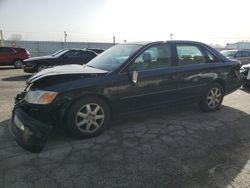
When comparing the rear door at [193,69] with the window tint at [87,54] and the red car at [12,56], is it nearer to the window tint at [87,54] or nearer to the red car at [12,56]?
the window tint at [87,54]

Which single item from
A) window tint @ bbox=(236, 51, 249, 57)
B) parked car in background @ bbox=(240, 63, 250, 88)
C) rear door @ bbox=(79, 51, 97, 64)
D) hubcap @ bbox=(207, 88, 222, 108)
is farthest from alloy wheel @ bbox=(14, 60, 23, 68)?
window tint @ bbox=(236, 51, 249, 57)

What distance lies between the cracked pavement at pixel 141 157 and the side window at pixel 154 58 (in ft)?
3.71

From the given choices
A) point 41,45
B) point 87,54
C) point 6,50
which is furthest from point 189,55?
point 41,45

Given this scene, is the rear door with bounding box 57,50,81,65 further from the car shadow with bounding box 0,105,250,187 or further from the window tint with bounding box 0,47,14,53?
the car shadow with bounding box 0,105,250,187

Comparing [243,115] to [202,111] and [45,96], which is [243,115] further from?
[45,96]

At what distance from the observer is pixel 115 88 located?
404cm

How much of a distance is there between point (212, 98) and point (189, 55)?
47.7 inches

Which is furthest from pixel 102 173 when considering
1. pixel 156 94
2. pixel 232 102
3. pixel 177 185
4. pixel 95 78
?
pixel 232 102

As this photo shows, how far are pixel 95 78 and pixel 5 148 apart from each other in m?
1.73

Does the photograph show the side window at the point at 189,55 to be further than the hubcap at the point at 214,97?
No

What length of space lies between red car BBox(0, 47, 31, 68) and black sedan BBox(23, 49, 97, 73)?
421 cm

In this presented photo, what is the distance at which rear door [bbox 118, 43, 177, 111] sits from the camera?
4190 millimetres

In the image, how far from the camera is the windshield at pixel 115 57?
14.2 ft

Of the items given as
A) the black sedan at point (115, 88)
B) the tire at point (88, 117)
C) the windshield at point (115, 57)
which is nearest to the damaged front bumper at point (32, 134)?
the black sedan at point (115, 88)
